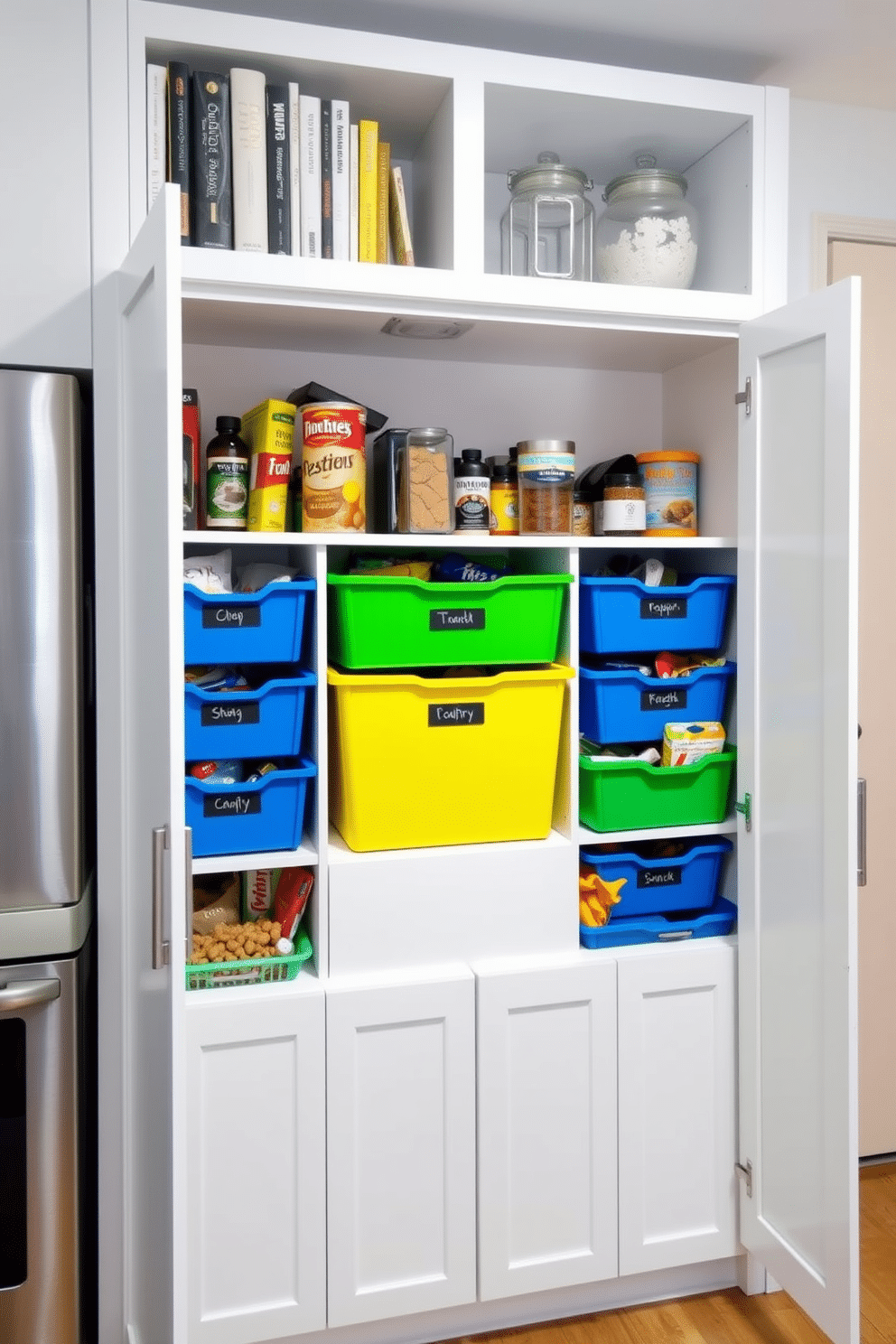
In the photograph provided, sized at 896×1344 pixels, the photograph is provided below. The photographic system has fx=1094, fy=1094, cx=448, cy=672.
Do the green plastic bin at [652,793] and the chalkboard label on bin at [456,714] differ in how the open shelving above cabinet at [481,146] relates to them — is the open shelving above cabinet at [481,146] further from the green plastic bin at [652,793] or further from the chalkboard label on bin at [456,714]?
the green plastic bin at [652,793]

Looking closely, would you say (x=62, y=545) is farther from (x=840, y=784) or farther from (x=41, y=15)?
(x=840, y=784)

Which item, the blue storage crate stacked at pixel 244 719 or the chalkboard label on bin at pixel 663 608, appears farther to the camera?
the chalkboard label on bin at pixel 663 608

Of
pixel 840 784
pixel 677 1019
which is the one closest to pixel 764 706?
pixel 840 784

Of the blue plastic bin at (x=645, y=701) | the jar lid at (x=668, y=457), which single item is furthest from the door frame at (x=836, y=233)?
the blue plastic bin at (x=645, y=701)

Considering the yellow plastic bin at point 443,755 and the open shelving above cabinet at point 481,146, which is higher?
the open shelving above cabinet at point 481,146

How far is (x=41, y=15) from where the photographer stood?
1.64 meters

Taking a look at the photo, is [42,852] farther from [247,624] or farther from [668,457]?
[668,457]

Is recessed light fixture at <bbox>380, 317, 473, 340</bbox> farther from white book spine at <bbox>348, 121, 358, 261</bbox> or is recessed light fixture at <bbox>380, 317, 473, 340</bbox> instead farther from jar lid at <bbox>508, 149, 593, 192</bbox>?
jar lid at <bbox>508, 149, 593, 192</bbox>

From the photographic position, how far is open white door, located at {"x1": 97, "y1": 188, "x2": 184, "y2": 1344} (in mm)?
1342

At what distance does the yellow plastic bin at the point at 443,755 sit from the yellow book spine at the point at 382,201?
730 millimetres

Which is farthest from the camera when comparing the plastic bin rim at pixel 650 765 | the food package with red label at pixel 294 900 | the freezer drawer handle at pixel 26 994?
the plastic bin rim at pixel 650 765

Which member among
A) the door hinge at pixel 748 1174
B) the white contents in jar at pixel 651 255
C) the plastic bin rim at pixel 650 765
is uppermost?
the white contents in jar at pixel 651 255

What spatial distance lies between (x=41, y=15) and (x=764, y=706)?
1.60 m

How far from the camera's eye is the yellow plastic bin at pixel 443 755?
6.12ft
